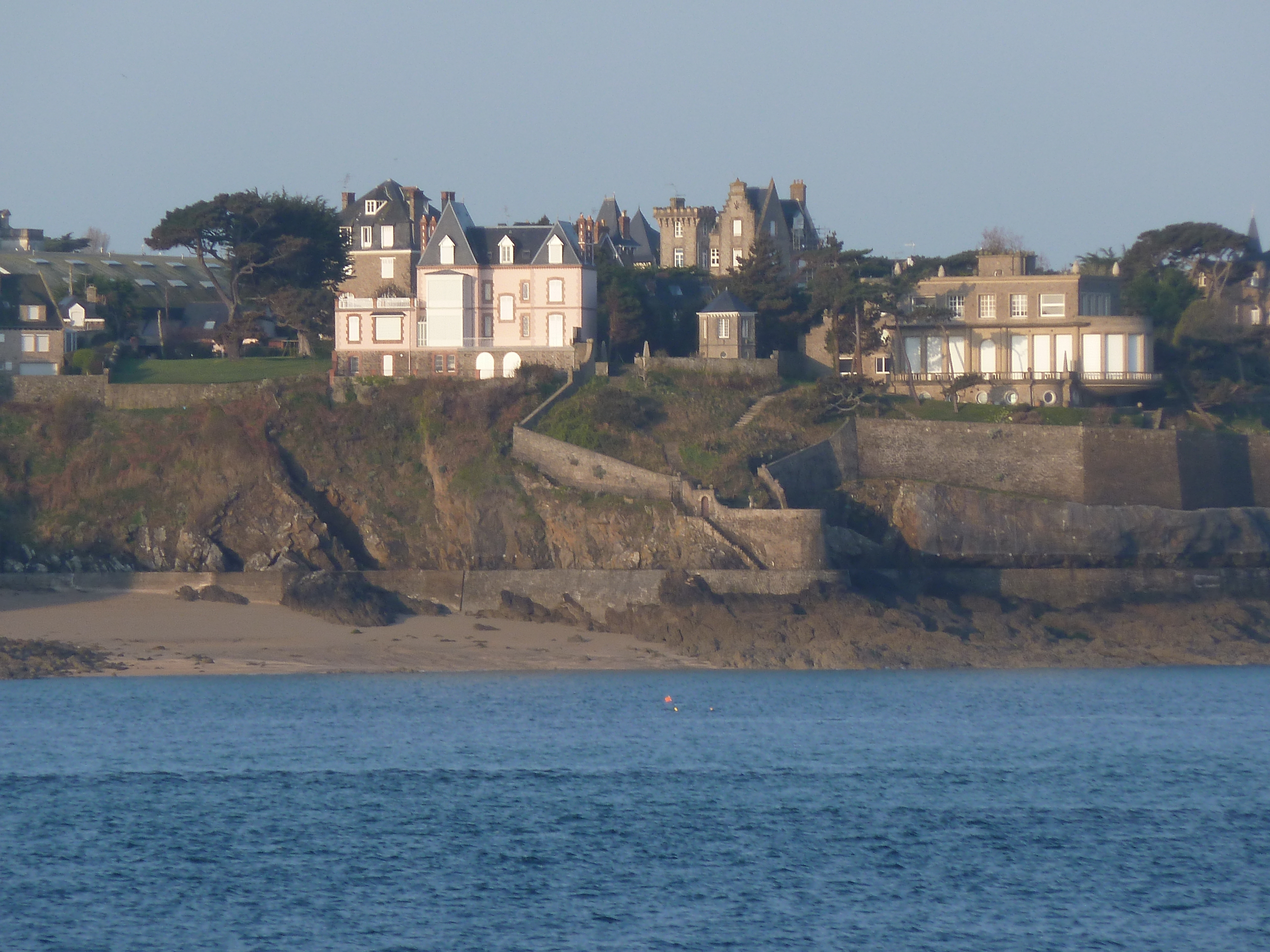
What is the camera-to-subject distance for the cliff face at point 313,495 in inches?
1917

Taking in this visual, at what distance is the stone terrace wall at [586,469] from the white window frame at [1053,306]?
17.2m

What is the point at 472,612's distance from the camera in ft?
→ 154

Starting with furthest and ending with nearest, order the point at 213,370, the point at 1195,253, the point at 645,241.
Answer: the point at 645,241
the point at 1195,253
the point at 213,370

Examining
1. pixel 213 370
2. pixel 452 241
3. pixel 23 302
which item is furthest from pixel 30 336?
pixel 452 241

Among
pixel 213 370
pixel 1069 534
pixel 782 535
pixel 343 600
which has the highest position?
pixel 213 370

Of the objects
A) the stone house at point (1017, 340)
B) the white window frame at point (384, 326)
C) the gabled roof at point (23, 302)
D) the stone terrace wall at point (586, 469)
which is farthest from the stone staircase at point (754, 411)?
the gabled roof at point (23, 302)

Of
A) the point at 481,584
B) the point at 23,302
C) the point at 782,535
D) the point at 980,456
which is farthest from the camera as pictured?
the point at 23,302

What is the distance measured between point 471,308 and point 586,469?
10.6 metres

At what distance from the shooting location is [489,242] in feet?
194

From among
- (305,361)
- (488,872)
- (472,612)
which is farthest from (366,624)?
(488,872)

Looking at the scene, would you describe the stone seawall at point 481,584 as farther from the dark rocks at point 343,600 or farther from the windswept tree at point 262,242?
the windswept tree at point 262,242

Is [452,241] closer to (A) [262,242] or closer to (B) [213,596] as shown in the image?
(A) [262,242]

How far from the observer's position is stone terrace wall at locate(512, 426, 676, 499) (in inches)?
1917

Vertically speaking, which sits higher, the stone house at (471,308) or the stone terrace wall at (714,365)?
the stone house at (471,308)
